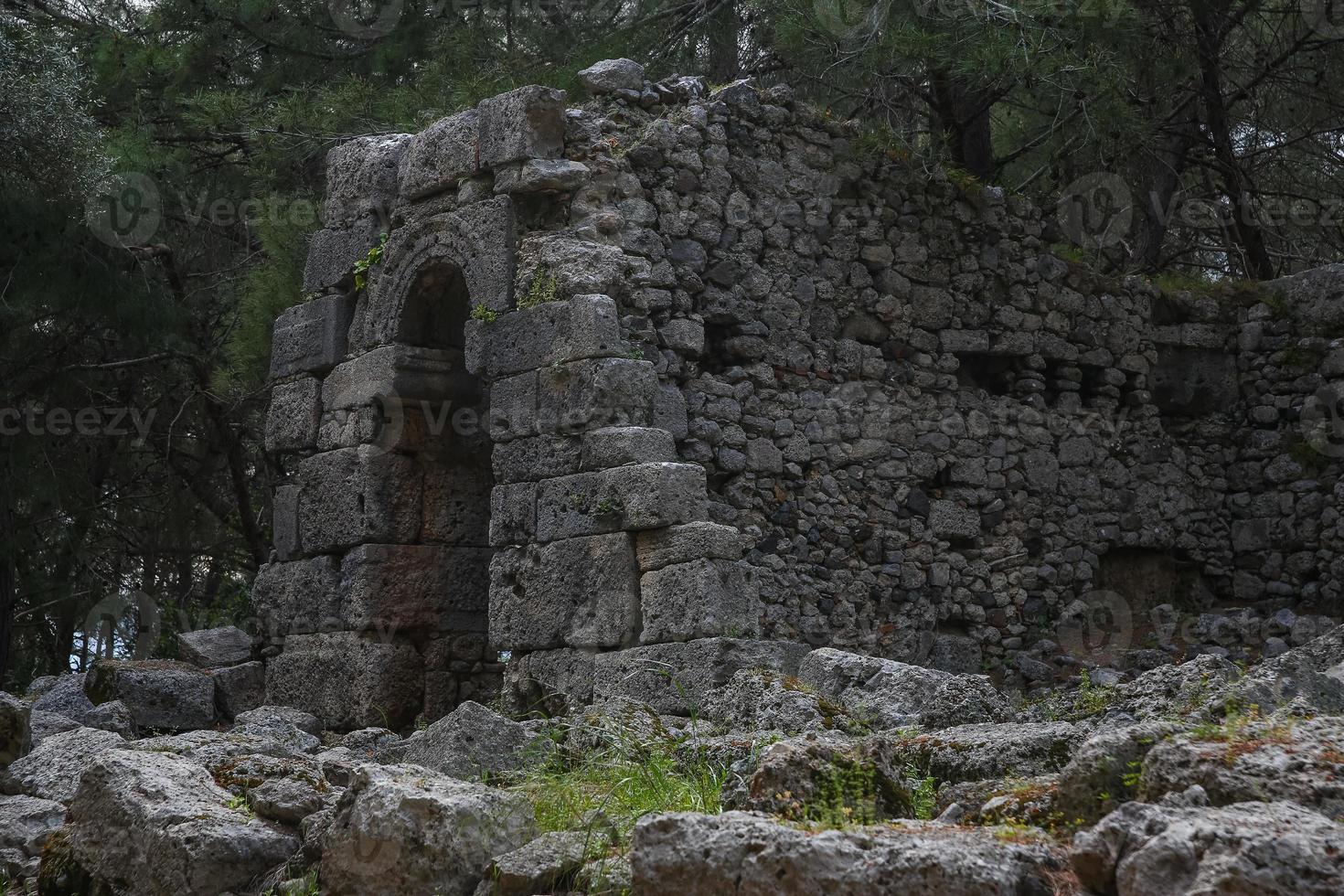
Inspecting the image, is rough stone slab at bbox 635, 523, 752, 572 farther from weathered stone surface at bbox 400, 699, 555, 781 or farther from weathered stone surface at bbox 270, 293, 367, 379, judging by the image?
weathered stone surface at bbox 270, 293, 367, 379

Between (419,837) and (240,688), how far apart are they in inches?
243

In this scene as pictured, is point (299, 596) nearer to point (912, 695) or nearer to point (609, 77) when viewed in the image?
point (609, 77)

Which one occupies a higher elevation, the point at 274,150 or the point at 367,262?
the point at 274,150

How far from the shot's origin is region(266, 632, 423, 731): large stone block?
945 cm

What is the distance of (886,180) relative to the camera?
1066 cm

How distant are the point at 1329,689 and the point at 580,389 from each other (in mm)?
4903

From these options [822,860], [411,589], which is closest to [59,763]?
[822,860]

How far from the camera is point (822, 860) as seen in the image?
133 inches

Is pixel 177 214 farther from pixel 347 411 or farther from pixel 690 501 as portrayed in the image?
pixel 690 501

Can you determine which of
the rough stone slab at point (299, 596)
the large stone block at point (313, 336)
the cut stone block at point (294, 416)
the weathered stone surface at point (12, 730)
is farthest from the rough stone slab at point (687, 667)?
the large stone block at point (313, 336)

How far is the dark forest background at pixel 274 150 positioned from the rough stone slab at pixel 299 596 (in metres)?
3.38

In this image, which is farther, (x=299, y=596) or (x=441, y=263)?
(x=299, y=596)

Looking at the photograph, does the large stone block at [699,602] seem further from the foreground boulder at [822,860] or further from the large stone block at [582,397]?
the foreground boulder at [822,860]

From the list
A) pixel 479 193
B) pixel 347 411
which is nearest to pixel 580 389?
pixel 479 193
